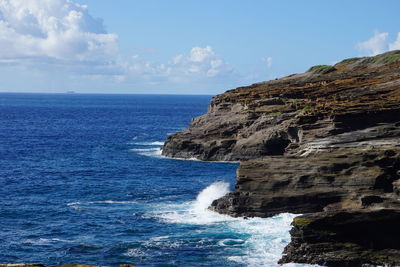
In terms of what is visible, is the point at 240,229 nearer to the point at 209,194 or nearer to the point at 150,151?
the point at 209,194

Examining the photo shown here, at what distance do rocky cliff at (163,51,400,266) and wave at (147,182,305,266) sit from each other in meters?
1.36

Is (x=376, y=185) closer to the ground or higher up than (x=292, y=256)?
higher up

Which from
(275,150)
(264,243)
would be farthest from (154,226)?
(275,150)

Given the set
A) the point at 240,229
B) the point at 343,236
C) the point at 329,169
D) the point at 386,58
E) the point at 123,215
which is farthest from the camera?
the point at 386,58

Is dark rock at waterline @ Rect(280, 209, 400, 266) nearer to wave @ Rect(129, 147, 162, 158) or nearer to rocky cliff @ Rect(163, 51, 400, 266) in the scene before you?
rocky cliff @ Rect(163, 51, 400, 266)

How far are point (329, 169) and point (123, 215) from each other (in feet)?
71.0

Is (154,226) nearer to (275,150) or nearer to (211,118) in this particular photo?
(275,150)

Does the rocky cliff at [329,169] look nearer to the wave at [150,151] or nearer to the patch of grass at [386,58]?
the wave at [150,151]

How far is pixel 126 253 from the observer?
49562 mm

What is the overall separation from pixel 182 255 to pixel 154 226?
9.38 metres

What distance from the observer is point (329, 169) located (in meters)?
56.7

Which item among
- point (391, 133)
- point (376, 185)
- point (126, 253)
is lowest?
point (126, 253)

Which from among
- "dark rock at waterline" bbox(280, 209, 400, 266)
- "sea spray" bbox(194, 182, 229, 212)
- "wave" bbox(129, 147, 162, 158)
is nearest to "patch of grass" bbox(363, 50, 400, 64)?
"wave" bbox(129, 147, 162, 158)

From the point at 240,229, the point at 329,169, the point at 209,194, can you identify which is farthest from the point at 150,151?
the point at 329,169
